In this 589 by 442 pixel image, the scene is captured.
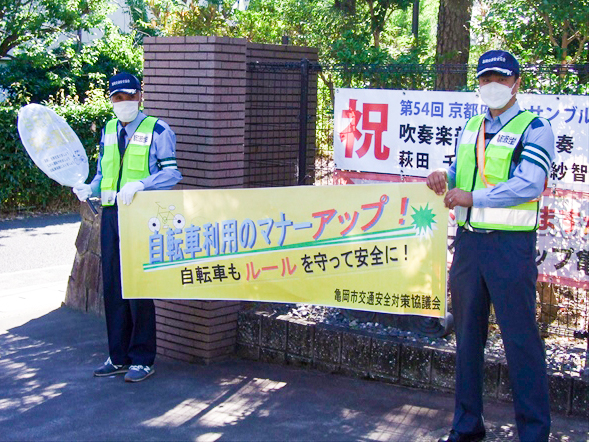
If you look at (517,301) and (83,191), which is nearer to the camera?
(517,301)

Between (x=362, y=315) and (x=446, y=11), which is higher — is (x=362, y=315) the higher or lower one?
the lower one

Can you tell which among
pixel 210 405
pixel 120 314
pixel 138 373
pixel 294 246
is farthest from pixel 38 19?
pixel 210 405

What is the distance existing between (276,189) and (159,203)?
0.85 m

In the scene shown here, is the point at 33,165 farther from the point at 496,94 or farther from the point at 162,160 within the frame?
the point at 496,94

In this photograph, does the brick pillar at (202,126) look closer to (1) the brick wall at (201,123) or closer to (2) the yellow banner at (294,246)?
(1) the brick wall at (201,123)

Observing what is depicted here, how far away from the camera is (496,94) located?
459 cm

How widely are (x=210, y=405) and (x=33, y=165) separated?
371 inches

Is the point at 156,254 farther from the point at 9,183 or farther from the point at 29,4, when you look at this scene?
the point at 29,4

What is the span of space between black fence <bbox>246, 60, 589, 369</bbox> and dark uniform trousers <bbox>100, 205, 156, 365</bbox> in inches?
59.2

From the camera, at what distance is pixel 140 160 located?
5840 millimetres

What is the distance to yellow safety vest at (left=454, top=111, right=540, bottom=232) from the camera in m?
4.50

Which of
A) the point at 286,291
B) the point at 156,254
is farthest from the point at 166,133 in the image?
the point at 286,291

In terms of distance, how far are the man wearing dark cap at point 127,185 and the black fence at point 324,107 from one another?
1.22 metres

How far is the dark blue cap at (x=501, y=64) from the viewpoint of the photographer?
4555 mm
